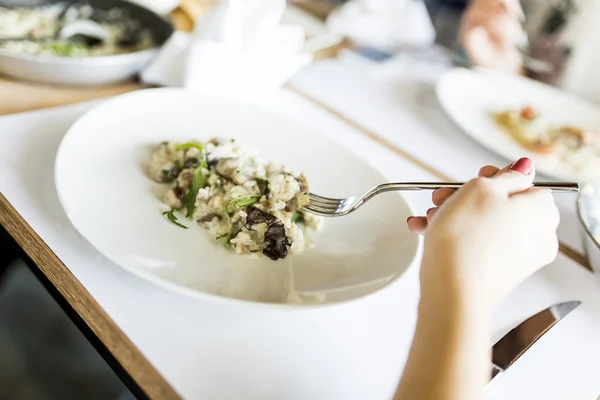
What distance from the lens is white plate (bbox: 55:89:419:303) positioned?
0.64 meters

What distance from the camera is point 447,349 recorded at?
0.50 m

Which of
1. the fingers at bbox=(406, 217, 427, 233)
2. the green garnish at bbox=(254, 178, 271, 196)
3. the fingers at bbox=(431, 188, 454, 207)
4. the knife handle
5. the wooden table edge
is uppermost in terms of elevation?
the fingers at bbox=(431, 188, 454, 207)

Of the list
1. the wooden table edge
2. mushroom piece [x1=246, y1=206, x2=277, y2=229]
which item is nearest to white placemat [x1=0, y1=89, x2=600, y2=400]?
the wooden table edge

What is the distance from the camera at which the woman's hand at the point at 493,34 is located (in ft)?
4.54

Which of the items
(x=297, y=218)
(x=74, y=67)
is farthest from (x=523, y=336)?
(x=74, y=67)

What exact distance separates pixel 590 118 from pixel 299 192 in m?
0.89

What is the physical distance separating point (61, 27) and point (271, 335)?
0.84 meters

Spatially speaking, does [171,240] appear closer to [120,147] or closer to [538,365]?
[120,147]

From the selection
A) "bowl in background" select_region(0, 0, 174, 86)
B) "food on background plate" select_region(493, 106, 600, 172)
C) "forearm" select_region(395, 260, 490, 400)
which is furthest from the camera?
"food on background plate" select_region(493, 106, 600, 172)

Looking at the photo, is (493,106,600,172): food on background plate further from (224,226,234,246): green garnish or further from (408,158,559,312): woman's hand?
(224,226,234,246): green garnish

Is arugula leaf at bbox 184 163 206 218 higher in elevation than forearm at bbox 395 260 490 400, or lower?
lower

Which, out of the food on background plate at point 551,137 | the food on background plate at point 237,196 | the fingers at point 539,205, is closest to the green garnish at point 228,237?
the food on background plate at point 237,196

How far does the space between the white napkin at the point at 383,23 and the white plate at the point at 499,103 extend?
21cm

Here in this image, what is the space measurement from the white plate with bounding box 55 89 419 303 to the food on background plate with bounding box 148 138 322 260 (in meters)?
0.02
